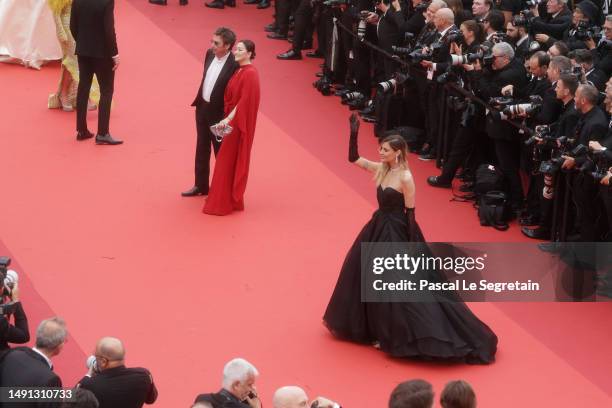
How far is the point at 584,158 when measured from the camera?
9.80m

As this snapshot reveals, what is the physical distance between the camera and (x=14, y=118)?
1362 cm

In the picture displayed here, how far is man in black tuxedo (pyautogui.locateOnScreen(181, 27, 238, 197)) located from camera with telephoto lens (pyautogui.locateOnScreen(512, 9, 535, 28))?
2.94 metres

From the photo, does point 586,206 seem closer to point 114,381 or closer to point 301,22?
point 114,381

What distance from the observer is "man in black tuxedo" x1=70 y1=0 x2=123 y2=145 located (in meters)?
12.5

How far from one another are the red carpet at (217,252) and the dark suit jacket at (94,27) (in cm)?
104

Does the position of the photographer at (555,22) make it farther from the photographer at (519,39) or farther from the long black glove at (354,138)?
the long black glove at (354,138)

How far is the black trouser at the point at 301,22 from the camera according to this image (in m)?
15.7

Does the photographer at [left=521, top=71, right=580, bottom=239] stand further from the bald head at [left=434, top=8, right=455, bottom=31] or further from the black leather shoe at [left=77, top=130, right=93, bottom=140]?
the black leather shoe at [left=77, top=130, right=93, bottom=140]

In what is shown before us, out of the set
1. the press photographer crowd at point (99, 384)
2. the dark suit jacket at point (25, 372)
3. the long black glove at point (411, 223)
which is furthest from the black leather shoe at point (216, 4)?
the dark suit jacket at point (25, 372)

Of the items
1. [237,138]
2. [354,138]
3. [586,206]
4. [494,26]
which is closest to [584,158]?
[586,206]

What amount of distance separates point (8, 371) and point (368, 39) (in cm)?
826

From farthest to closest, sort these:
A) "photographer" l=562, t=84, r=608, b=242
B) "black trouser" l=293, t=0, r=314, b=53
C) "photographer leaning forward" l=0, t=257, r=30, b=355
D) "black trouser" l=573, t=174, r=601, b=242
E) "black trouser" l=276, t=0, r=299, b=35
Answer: "black trouser" l=276, t=0, r=299, b=35
"black trouser" l=293, t=0, r=314, b=53
"black trouser" l=573, t=174, r=601, b=242
"photographer" l=562, t=84, r=608, b=242
"photographer leaning forward" l=0, t=257, r=30, b=355

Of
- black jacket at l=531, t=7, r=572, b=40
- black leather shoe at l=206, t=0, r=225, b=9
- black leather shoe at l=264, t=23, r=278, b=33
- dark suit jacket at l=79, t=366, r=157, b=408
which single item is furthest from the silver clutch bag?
black leather shoe at l=206, t=0, r=225, b=9

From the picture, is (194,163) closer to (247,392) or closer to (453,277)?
(453,277)
